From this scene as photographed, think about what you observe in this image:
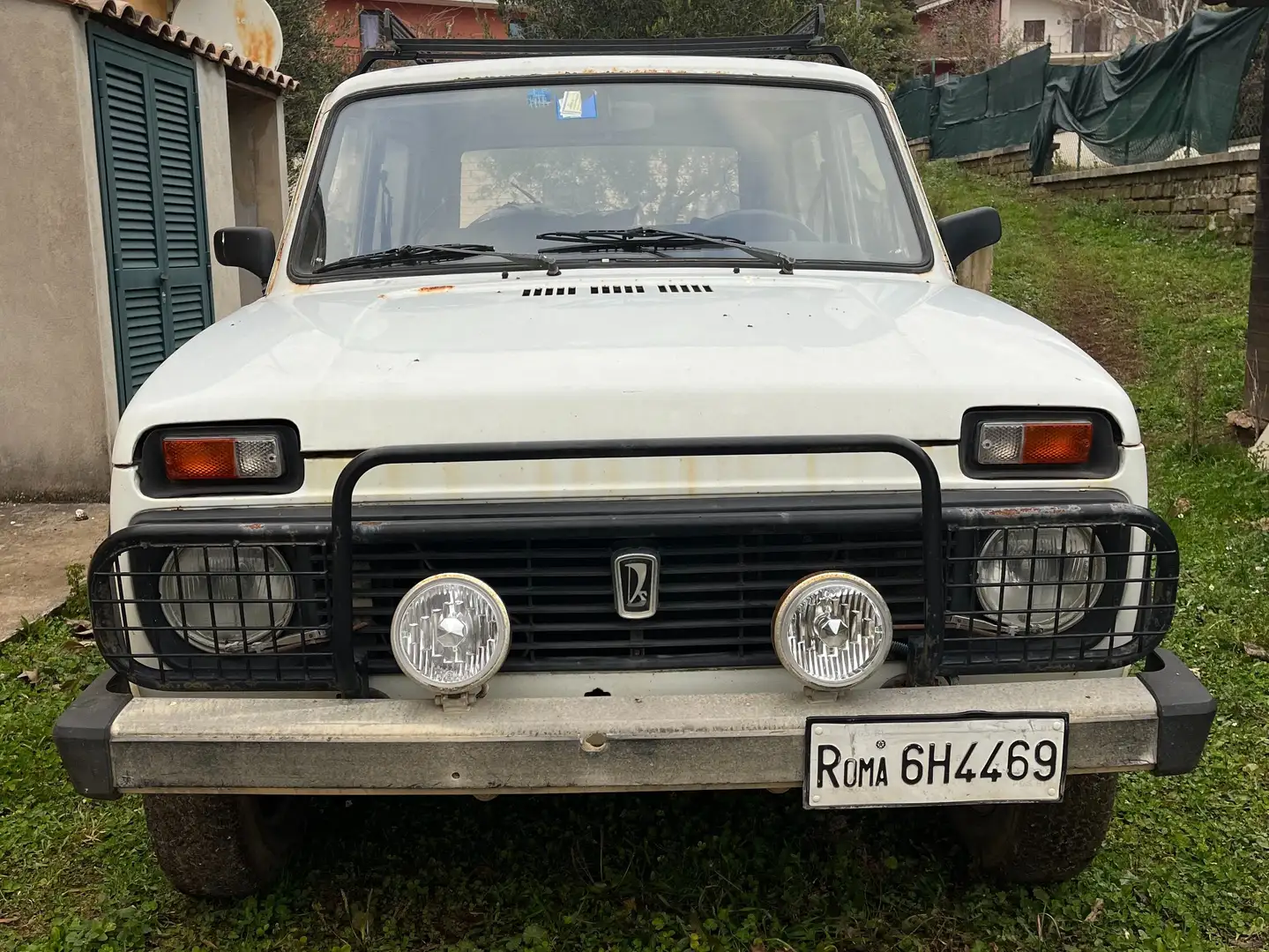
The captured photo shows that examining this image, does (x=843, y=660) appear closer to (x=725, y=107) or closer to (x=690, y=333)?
(x=690, y=333)

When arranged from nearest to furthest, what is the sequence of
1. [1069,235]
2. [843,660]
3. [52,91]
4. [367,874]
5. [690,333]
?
[843,660]
[690,333]
[367,874]
[52,91]
[1069,235]

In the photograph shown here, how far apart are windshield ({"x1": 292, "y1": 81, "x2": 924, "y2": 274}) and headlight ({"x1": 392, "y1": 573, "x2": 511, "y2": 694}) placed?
4.51ft

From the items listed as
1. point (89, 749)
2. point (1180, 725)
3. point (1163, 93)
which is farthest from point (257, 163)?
point (1163, 93)

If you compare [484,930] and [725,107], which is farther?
[725,107]

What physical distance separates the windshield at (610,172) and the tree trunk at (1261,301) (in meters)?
3.66

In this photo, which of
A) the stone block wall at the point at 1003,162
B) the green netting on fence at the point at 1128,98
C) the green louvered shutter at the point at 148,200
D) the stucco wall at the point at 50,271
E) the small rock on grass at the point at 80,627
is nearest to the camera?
the small rock on grass at the point at 80,627

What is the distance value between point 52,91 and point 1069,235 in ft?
36.6

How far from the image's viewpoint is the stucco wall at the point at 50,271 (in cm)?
596

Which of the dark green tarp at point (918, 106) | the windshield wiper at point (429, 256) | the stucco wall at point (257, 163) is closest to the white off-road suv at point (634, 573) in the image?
the windshield wiper at point (429, 256)

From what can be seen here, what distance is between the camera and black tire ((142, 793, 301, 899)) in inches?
97.5

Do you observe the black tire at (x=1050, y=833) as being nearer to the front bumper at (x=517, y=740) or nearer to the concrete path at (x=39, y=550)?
the front bumper at (x=517, y=740)

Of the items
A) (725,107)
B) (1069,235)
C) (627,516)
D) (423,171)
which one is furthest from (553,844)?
(1069,235)

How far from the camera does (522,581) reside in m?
2.18

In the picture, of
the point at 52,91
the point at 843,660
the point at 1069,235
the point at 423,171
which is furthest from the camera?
the point at 1069,235
